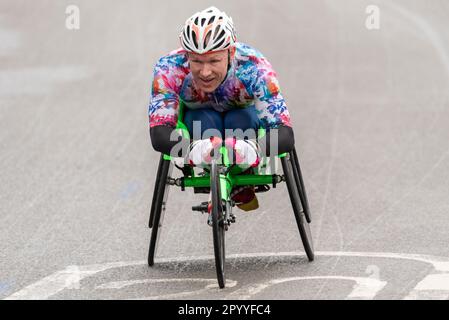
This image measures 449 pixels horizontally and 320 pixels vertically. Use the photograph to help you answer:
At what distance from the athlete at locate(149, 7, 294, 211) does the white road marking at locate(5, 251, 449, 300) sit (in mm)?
778

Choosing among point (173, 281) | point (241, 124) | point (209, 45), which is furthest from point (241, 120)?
point (173, 281)

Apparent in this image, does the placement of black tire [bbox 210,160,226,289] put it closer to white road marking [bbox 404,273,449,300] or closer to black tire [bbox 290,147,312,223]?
white road marking [bbox 404,273,449,300]

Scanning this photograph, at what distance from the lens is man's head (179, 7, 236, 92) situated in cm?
729

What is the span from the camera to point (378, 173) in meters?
11.2

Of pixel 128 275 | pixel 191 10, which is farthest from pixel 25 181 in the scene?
pixel 191 10

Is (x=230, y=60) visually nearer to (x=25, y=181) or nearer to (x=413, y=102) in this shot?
(x=25, y=181)

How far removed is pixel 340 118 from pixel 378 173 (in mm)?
2974

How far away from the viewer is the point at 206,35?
7.29m

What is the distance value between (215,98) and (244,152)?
0.47 m

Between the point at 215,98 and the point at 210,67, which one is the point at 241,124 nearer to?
the point at 215,98

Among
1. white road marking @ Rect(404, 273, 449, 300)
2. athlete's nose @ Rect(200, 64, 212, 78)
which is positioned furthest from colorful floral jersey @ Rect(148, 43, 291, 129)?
white road marking @ Rect(404, 273, 449, 300)

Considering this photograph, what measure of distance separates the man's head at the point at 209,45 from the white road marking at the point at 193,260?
1.28 meters

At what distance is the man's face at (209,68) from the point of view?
7.36 m
